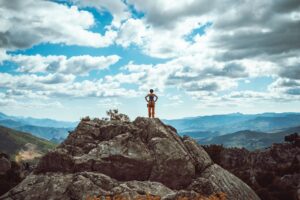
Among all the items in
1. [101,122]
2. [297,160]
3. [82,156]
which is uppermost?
[101,122]

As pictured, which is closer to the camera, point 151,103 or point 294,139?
point 151,103

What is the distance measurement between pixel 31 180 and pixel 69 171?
10.0ft

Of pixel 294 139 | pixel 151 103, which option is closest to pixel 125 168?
pixel 151 103

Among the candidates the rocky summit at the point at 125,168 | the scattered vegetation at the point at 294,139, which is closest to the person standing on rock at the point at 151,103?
the rocky summit at the point at 125,168

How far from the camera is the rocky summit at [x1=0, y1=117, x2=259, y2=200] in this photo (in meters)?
27.3

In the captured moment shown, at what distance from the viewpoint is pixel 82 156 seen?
30.3 meters

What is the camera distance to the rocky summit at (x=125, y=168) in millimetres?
27344

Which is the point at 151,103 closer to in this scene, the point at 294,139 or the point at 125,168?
the point at 125,168

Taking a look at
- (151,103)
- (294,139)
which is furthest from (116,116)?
(294,139)

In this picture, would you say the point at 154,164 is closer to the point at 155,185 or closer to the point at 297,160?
the point at 155,185

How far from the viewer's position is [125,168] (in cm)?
2995

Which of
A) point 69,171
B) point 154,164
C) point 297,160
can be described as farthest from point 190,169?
point 297,160

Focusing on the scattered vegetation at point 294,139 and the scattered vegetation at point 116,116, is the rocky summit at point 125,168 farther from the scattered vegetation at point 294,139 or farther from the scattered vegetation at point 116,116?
the scattered vegetation at point 294,139

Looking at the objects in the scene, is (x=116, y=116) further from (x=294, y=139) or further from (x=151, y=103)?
(x=294, y=139)
